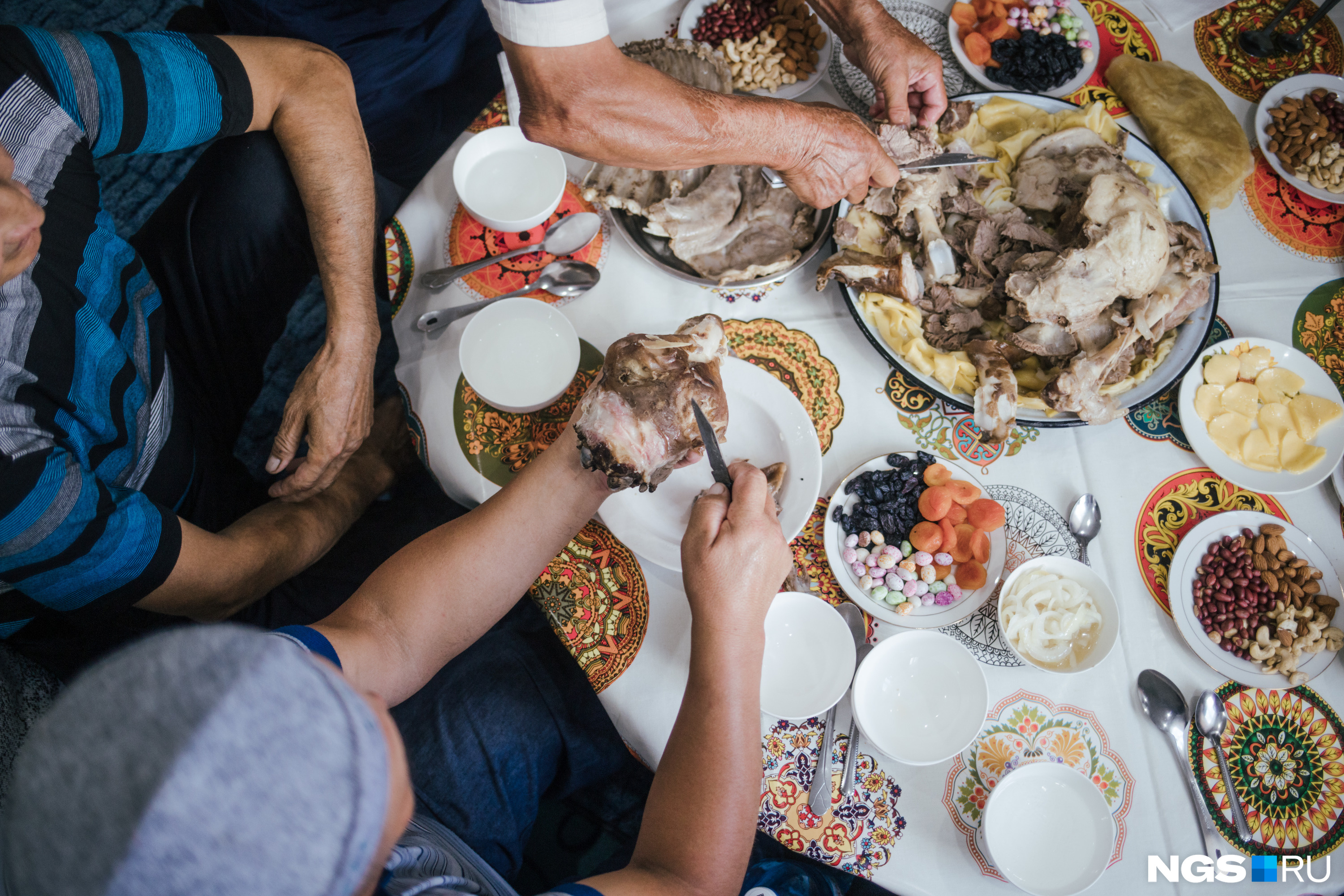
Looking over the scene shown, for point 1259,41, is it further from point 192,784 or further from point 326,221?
point 192,784

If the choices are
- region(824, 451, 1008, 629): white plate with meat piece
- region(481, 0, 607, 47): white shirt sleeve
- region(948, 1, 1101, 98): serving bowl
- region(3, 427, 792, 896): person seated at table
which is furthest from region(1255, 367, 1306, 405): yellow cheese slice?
region(481, 0, 607, 47): white shirt sleeve

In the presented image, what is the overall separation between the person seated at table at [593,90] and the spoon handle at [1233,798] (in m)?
1.40

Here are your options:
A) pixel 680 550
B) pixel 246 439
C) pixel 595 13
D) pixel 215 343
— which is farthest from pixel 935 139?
pixel 246 439

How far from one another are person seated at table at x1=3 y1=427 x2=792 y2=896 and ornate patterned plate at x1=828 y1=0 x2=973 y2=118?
42.8 inches

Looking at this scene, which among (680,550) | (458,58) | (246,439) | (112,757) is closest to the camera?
(112,757)

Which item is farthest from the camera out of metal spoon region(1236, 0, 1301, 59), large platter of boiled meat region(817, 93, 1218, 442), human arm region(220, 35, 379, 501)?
metal spoon region(1236, 0, 1301, 59)

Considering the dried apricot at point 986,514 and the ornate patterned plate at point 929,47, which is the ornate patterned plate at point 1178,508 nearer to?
the dried apricot at point 986,514

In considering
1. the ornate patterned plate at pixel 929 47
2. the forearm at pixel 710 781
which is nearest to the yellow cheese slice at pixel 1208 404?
the ornate patterned plate at pixel 929 47

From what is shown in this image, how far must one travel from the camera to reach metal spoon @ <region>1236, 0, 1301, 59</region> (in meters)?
1.98

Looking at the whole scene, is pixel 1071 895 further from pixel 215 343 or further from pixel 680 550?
pixel 215 343

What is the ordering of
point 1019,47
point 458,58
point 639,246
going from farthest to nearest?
1. point 458,58
2. point 1019,47
3. point 639,246

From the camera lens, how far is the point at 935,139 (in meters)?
1.76

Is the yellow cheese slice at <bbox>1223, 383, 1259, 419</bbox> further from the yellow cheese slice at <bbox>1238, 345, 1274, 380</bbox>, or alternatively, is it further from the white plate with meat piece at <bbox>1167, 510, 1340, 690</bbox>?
the white plate with meat piece at <bbox>1167, 510, 1340, 690</bbox>

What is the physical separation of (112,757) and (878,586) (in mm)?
1290
